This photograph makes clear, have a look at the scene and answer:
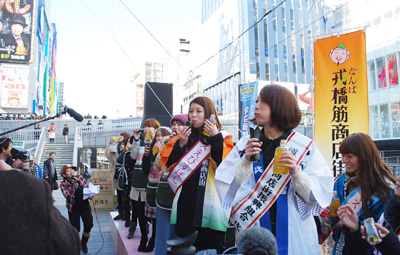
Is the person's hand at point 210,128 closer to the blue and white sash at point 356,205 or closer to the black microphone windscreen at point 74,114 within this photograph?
the blue and white sash at point 356,205

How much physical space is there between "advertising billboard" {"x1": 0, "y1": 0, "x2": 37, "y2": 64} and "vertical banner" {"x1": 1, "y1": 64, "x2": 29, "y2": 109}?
1019 mm

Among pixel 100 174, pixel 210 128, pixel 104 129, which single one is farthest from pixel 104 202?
pixel 104 129

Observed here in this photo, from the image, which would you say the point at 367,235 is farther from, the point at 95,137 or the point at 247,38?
the point at 247,38

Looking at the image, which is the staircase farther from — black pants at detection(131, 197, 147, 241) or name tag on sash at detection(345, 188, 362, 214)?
name tag on sash at detection(345, 188, 362, 214)

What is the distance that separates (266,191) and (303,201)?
208 millimetres

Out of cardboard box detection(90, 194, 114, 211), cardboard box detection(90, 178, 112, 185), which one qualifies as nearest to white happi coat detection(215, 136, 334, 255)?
cardboard box detection(90, 178, 112, 185)

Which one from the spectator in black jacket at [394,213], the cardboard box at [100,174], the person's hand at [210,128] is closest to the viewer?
the spectator in black jacket at [394,213]

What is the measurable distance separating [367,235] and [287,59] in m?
39.0

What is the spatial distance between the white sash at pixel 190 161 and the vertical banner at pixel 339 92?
314 centimetres

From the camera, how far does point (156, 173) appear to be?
13.0 feet

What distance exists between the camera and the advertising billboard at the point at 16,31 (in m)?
33.2

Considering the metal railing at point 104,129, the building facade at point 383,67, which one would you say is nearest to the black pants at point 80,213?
the building facade at point 383,67

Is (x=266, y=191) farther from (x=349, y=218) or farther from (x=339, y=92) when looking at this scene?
(x=339, y=92)

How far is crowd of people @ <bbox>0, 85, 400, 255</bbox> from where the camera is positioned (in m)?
1.76
